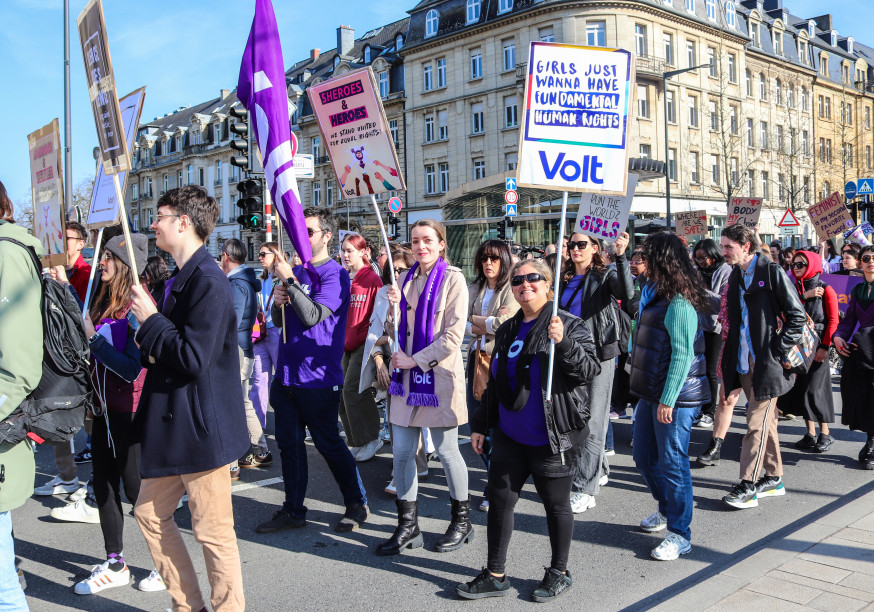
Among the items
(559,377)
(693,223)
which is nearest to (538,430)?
(559,377)

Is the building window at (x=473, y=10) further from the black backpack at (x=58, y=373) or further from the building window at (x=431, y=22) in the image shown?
the black backpack at (x=58, y=373)

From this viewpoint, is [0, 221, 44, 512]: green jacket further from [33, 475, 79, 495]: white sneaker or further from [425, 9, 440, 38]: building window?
[425, 9, 440, 38]: building window

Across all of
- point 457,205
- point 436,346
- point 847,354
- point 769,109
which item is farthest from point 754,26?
point 436,346

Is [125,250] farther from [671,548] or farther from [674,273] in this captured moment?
[671,548]

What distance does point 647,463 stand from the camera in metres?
4.74

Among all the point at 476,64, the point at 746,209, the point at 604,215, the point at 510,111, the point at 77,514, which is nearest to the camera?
the point at 77,514

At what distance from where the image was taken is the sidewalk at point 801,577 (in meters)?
3.58

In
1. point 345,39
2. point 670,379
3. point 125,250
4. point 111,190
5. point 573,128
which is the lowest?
point 670,379

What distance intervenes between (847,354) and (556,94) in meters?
4.01

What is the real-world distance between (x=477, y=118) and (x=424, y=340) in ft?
128

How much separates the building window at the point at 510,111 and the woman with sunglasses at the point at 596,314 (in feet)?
116

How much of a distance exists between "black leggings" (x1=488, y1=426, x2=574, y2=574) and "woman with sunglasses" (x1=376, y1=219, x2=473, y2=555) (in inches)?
27.9

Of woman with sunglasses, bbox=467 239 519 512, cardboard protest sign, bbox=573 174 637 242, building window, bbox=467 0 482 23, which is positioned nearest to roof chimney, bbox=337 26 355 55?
building window, bbox=467 0 482 23

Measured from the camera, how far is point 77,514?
17.3ft
